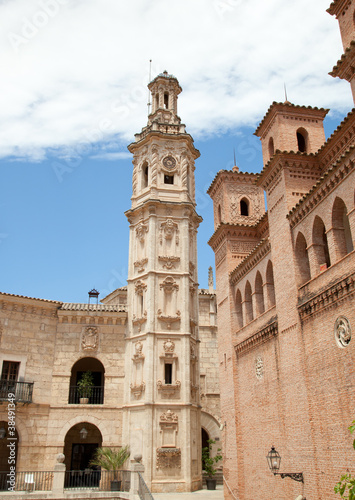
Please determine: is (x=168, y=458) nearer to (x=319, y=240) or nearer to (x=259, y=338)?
(x=259, y=338)

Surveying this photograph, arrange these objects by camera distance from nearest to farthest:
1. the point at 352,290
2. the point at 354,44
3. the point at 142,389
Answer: the point at 352,290, the point at 354,44, the point at 142,389

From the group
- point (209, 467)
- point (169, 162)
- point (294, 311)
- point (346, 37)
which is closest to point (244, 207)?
point (294, 311)

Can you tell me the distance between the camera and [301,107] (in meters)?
15.6

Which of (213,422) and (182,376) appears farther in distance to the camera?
(213,422)

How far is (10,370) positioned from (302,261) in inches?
655

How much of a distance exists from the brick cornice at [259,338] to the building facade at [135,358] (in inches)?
291

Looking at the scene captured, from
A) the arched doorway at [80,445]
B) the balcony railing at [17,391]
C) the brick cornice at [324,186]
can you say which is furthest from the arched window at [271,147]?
the arched doorway at [80,445]

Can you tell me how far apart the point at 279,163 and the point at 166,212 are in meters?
13.9

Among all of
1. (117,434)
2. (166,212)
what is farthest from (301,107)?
(117,434)

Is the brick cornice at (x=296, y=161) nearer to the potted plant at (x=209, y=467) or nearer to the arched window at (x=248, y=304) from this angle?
the arched window at (x=248, y=304)

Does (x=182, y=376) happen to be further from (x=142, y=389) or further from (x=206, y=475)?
(x=206, y=475)

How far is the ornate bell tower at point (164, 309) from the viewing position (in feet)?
75.5

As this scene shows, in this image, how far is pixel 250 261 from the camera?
17.2 meters

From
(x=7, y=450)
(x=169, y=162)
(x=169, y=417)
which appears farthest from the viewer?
(x=169, y=162)
